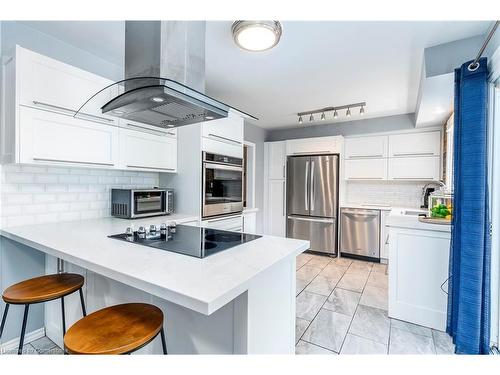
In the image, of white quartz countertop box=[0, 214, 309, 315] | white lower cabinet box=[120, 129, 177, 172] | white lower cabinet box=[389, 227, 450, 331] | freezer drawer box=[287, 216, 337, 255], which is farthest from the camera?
freezer drawer box=[287, 216, 337, 255]

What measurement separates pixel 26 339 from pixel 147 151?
178 cm

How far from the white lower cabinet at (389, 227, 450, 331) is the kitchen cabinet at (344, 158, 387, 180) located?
2162 millimetres

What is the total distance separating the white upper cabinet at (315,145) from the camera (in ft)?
14.3

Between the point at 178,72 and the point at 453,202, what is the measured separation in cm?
213

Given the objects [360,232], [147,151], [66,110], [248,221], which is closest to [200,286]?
[66,110]

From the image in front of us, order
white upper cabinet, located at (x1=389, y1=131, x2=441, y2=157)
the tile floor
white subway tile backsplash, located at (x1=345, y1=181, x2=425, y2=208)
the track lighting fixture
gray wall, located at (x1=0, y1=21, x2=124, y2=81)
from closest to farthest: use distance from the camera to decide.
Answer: gray wall, located at (x1=0, y1=21, x2=124, y2=81), the tile floor, the track lighting fixture, white upper cabinet, located at (x1=389, y1=131, x2=441, y2=157), white subway tile backsplash, located at (x1=345, y1=181, x2=425, y2=208)

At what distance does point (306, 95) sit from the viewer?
3.24m

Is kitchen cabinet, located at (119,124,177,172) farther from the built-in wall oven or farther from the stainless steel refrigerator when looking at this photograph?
the stainless steel refrigerator

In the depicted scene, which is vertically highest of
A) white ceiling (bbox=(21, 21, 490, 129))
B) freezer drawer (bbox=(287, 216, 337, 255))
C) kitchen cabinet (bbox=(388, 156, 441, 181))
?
white ceiling (bbox=(21, 21, 490, 129))

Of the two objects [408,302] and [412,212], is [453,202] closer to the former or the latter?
[408,302]

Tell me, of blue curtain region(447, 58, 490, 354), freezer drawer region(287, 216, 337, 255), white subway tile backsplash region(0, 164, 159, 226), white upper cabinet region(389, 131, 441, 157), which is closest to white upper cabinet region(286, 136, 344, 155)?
white upper cabinet region(389, 131, 441, 157)

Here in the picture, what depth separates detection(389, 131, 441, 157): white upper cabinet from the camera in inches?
149

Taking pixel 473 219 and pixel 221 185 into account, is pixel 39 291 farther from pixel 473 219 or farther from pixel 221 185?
pixel 473 219

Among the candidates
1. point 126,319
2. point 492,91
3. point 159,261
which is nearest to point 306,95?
point 492,91
